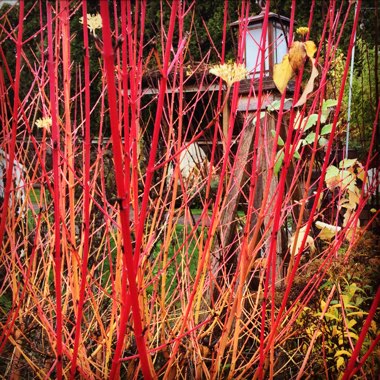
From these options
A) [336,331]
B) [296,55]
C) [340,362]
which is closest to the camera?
[296,55]

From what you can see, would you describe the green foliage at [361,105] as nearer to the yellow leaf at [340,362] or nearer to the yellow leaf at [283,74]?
the yellow leaf at [340,362]

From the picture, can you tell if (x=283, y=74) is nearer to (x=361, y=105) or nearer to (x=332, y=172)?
(x=332, y=172)

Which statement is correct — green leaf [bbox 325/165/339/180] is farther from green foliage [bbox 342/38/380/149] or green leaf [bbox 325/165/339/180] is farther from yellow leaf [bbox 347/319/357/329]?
yellow leaf [bbox 347/319/357/329]

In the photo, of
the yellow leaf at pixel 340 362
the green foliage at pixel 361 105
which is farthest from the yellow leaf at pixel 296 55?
the green foliage at pixel 361 105

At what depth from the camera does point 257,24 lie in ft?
11.3

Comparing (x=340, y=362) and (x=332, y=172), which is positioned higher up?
(x=332, y=172)

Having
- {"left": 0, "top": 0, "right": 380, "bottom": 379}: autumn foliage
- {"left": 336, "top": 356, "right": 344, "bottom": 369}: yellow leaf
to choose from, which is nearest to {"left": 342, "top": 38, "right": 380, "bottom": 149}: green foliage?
{"left": 0, "top": 0, "right": 380, "bottom": 379}: autumn foliage

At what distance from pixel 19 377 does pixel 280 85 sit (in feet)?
5.06

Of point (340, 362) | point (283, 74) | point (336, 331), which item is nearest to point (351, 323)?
point (336, 331)

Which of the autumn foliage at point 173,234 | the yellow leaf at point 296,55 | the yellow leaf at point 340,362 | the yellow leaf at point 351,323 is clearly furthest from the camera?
the yellow leaf at point 351,323

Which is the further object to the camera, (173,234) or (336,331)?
(173,234)

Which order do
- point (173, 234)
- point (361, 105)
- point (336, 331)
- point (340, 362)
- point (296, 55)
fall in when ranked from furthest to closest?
point (361, 105), point (173, 234), point (336, 331), point (340, 362), point (296, 55)

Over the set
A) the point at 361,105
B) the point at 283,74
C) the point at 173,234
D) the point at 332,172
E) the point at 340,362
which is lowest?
the point at 340,362

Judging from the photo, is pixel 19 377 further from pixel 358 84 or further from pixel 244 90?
pixel 358 84
